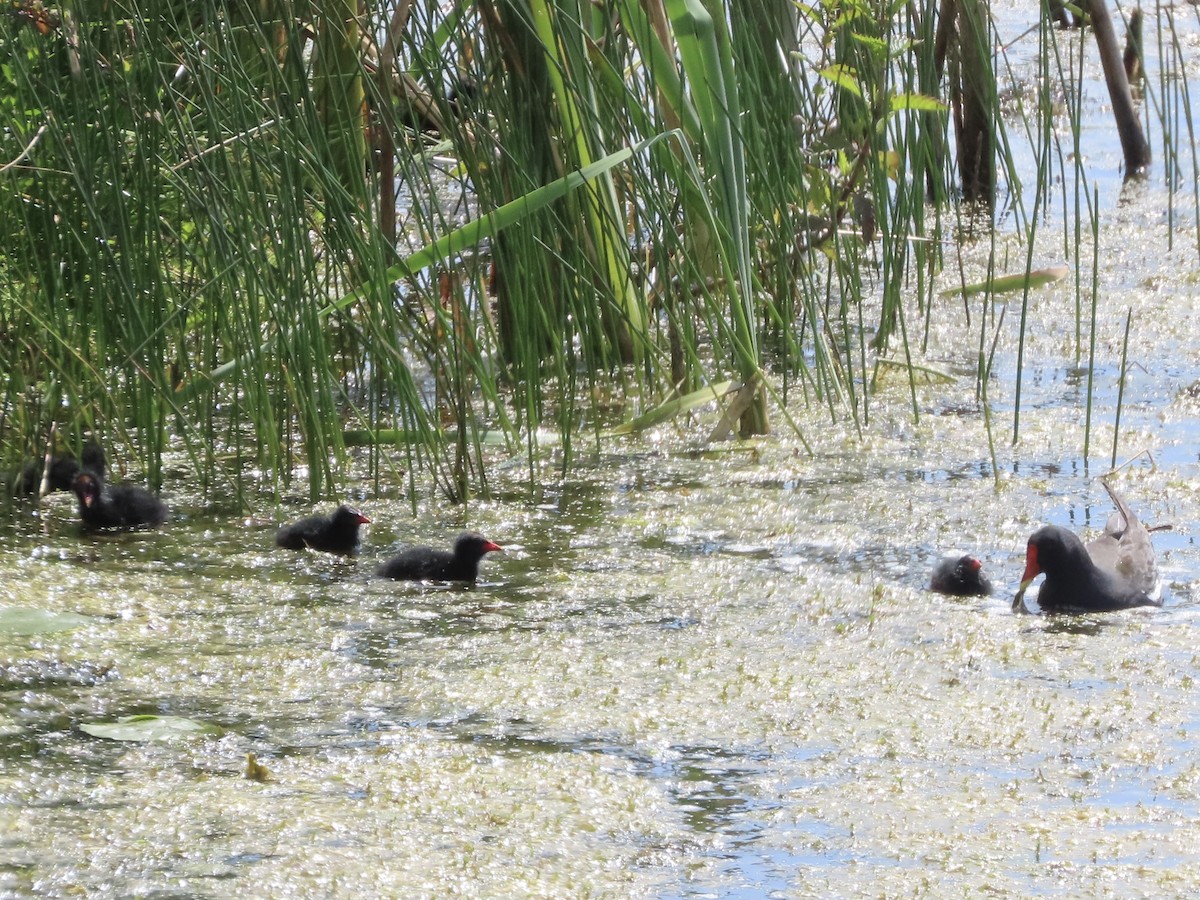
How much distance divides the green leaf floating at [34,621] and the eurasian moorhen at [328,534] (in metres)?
0.67

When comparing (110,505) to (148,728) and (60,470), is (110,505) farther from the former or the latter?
(148,728)

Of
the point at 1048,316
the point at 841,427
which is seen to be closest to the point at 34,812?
the point at 841,427

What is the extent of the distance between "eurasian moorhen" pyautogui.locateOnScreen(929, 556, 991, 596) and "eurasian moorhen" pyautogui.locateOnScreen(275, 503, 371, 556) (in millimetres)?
1302

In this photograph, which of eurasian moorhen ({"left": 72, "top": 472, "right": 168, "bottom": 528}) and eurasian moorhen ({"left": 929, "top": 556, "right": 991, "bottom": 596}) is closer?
eurasian moorhen ({"left": 929, "top": 556, "right": 991, "bottom": 596})

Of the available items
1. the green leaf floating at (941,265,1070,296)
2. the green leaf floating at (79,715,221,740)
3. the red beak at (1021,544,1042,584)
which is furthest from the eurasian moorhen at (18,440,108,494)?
the green leaf floating at (941,265,1070,296)

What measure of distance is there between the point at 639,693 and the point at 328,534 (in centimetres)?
120

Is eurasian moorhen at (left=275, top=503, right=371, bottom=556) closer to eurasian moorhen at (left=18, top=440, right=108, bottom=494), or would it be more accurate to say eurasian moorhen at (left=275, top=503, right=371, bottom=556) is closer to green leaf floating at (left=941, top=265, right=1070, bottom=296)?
eurasian moorhen at (left=18, top=440, right=108, bottom=494)

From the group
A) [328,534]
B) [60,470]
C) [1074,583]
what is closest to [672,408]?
[328,534]

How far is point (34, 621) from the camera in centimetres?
334

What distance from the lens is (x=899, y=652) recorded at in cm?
Result: 334

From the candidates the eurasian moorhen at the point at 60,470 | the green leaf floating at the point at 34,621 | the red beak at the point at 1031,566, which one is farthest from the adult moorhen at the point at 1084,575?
the eurasian moorhen at the point at 60,470

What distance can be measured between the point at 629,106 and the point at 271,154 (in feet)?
2.60

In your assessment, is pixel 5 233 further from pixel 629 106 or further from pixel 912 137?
pixel 912 137

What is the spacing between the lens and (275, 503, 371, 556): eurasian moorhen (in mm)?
4012
